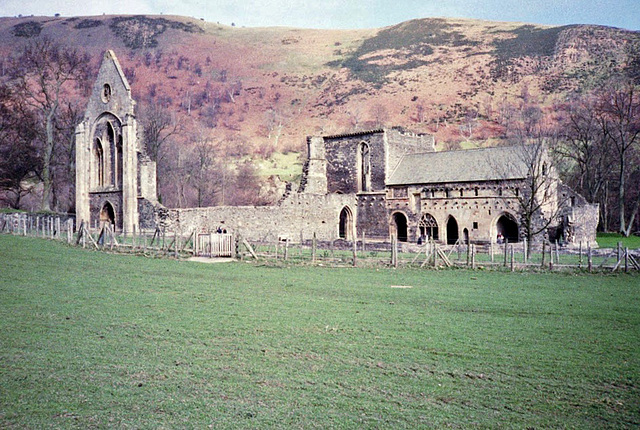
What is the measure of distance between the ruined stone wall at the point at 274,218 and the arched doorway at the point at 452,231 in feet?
26.7

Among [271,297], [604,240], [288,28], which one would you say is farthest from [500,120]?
[288,28]

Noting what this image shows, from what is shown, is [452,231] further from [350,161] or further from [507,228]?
[350,161]

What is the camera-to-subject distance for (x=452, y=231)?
142ft

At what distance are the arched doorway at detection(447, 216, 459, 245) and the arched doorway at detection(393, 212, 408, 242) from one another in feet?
11.3

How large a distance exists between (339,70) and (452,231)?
88.6 m

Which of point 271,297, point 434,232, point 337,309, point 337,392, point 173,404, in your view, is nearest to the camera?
point 173,404

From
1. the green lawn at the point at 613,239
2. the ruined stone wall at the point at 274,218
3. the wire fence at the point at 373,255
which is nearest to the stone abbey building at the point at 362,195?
the ruined stone wall at the point at 274,218

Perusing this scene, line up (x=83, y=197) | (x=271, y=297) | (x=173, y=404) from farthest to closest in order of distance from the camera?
(x=83, y=197) < (x=271, y=297) < (x=173, y=404)

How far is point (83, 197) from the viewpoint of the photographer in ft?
128

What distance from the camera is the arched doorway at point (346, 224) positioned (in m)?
45.7

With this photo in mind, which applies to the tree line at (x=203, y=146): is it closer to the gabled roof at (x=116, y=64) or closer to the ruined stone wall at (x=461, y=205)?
the gabled roof at (x=116, y=64)

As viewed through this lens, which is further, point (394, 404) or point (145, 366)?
point (145, 366)

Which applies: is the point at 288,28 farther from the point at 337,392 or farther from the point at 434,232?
the point at 337,392

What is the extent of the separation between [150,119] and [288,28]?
11932cm
